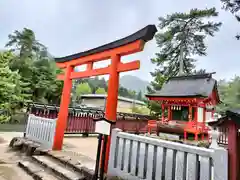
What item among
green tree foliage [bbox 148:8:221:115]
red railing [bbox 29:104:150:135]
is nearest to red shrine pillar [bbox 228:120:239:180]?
red railing [bbox 29:104:150:135]

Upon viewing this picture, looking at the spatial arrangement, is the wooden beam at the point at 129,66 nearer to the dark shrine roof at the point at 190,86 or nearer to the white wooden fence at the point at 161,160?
the white wooden fence at the point at 161,160

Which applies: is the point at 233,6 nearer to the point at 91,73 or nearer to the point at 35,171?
the point at 91,73

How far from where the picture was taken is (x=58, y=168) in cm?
373

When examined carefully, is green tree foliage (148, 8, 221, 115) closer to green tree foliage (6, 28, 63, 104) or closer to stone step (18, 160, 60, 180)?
green tree foliage (6, 28, 63, 104)

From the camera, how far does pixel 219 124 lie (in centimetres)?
204

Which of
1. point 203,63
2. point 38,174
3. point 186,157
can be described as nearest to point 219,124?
point 186,157

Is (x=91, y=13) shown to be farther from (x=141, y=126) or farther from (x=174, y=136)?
(x=174, y=136)

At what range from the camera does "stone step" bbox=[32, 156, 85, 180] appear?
10.9 ft

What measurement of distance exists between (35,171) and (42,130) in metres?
1.89

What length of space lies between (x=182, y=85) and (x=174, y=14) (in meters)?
9.60

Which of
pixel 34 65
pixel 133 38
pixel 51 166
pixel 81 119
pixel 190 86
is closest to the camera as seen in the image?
pixel 133 38

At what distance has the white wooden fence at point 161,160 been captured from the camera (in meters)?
1.97

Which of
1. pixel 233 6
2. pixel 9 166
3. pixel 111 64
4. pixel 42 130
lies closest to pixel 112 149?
pixel 111 64

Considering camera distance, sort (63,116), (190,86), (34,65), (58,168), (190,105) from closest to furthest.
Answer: (58,168)
(63,116)
(190,105)
(190,86)
(34,65)
